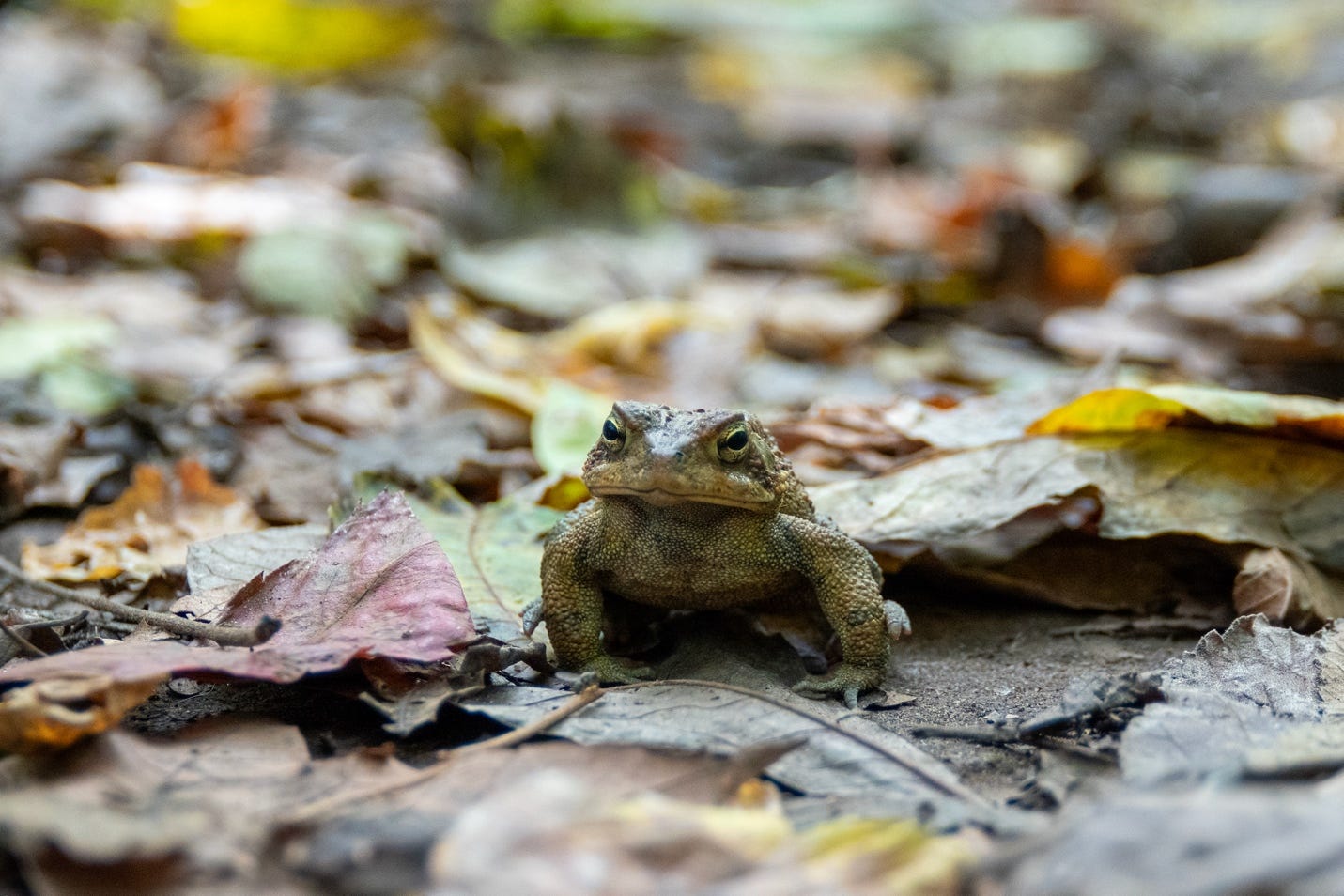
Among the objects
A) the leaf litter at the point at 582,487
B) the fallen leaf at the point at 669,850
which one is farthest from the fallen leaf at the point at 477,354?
the fallen leaf at the point at 669,850

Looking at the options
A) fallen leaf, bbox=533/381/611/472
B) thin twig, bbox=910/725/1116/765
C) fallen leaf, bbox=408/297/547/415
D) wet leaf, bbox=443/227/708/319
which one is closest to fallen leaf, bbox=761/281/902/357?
wet leaf, bbox=443/227/708/319

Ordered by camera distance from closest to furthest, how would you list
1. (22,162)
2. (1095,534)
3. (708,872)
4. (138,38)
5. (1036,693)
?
(708,872) → (1036,693) → (1095,534) → (22,162) → (138,38)

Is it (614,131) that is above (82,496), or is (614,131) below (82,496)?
above

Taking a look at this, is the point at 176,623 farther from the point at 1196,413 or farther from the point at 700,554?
the point at 1196,413

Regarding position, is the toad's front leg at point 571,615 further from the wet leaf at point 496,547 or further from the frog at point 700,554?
the wet leaf at point 496,547

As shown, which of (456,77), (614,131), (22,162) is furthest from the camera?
(456,77)

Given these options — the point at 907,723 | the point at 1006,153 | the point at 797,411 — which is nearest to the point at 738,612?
the point at 907,723

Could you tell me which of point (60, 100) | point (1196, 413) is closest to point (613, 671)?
point (1196, 413)

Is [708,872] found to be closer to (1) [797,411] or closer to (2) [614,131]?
(1) [797,411]

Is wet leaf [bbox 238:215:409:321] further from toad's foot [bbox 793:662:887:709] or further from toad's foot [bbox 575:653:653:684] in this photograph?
toad's foot [bbox 793:662:887:709]
